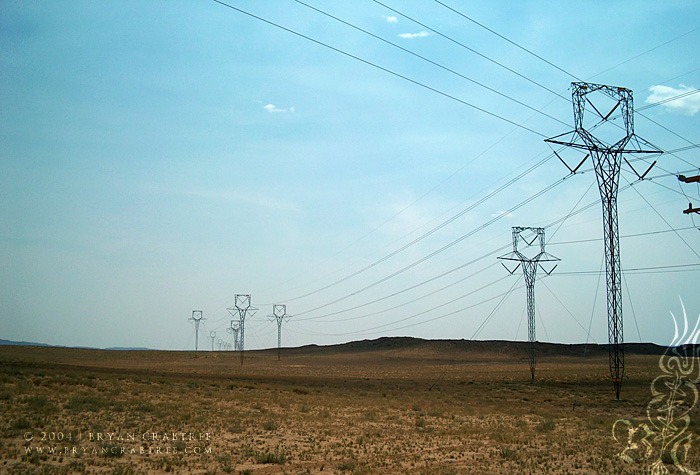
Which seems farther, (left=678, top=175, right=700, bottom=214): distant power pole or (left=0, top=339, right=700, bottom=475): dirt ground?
(left=678, top=175, right=700, bottom=214): distant power pole

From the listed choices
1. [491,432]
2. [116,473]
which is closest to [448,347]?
[491,432]

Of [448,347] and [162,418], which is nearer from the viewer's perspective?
[162,418]

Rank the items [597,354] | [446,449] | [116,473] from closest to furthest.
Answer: [116,473]
[446,449]
[597,354]

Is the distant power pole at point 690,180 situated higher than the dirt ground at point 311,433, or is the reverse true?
the distant power pole at point 690,180

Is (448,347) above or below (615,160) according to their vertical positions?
below

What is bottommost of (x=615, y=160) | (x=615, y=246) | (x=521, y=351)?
(x=521, y=351)

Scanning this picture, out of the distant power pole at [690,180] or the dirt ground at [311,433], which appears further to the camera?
the distant power pole at [690,180]

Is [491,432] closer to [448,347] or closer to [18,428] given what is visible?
[18,428]

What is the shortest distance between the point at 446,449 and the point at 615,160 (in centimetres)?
2688

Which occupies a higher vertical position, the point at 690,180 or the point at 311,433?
the point at 690,180

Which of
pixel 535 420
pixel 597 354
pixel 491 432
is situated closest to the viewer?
pixel 491 432

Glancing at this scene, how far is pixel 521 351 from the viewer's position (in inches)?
6880

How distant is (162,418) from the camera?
26.1 m

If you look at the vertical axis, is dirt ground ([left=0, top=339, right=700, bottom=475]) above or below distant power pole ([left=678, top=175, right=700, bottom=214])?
below
